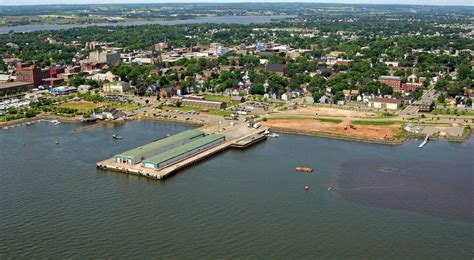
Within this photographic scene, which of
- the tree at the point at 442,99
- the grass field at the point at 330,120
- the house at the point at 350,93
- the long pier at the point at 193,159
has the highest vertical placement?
the tree at the point at 442,99

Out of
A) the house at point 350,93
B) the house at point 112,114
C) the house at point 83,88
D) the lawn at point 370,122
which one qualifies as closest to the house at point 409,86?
the house at point 350,93

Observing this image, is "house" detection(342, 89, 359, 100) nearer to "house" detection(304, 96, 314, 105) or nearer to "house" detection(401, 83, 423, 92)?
"house" detection(304, 96, 314, 105)

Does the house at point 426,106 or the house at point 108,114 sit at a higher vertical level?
the house at point 426,106

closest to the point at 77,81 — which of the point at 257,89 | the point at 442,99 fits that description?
the point at 257,89

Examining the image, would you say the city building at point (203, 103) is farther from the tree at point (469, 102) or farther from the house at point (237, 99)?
the tree at point (469, 102)

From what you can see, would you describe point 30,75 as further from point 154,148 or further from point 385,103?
point 385,103

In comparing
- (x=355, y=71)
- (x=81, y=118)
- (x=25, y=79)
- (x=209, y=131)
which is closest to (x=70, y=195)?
(x=209, y=131)

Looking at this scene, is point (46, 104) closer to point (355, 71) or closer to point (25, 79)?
point (25, 79)
